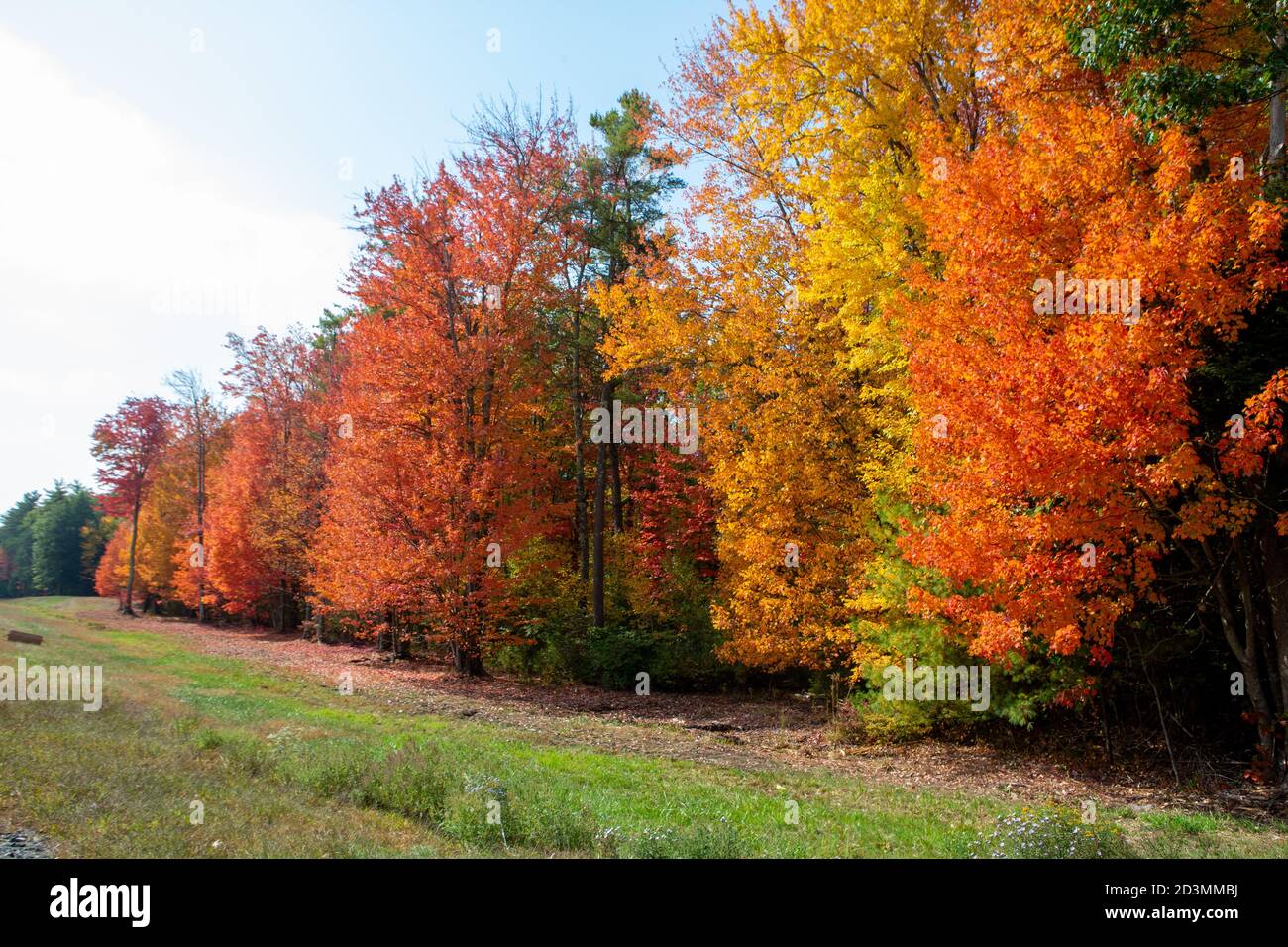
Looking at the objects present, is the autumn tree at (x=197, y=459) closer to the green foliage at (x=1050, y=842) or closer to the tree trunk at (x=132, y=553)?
the tree trunk at (x=132, y=553)

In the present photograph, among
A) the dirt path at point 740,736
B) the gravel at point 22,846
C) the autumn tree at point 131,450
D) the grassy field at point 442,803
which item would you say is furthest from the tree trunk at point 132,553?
the gravel at point 22,846

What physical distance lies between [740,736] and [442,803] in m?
8.91

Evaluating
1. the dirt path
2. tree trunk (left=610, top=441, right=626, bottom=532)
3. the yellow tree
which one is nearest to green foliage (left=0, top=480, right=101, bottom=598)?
the dirt path

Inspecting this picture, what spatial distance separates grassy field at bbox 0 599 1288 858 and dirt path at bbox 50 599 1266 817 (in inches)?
44.0

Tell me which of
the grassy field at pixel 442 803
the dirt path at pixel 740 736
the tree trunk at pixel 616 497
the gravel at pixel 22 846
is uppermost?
the tree trunk at pixel 616 497

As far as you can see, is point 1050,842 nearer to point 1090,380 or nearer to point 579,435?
point 1090,380

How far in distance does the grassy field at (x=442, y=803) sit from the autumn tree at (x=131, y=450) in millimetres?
42255

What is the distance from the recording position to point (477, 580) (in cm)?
2166

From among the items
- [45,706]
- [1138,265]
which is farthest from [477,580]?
[1138,265]

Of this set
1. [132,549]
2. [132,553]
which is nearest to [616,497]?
[132,549]

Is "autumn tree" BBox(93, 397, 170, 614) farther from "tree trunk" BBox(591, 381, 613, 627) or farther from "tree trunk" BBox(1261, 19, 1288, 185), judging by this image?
"tree trunk" BBox(1261, 19, 1288, 185)

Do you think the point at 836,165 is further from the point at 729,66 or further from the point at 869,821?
the point at 869,821

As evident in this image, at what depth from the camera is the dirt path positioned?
11008 millimetres

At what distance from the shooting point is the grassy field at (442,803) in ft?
20.5
